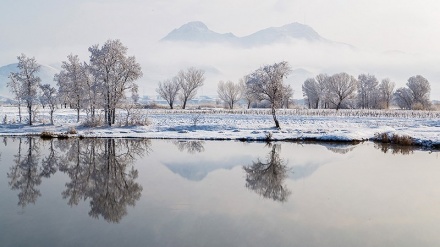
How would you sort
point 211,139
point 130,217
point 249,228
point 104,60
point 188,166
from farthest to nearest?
point 104,60 < point 211,139 < point 188,166 < point 130,217 < point 249,228

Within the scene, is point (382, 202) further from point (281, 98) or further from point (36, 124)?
point (36, 124)

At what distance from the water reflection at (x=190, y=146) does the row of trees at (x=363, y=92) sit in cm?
7154

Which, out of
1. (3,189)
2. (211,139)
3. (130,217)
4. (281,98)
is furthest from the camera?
(281,98)

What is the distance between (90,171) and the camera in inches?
877

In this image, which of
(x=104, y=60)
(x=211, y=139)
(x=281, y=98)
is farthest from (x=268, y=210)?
(x=104, y=60)

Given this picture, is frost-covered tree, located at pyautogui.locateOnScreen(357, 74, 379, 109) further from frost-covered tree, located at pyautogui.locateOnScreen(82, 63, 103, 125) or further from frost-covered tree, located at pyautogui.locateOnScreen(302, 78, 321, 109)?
frost-covered tree, located at pyautogui.locateOnScreen(82, 63, 103, 125)

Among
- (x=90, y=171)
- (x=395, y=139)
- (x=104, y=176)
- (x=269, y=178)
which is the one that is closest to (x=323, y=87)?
(x=395, y=139)

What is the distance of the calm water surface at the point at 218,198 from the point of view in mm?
12055

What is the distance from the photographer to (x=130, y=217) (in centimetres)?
1383

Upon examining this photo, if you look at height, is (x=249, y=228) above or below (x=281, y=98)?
below

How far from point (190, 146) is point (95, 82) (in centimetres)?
2533

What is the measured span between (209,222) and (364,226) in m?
5.44

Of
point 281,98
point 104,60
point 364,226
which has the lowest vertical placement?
point 364,226

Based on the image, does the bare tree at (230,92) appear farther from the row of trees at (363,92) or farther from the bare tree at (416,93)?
the bare tree at (416,93)
